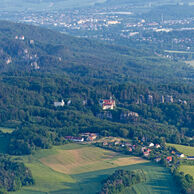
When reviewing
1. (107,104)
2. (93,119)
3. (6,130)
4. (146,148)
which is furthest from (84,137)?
(107,104)

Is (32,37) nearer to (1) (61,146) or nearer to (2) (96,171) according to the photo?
(1) (61,146)

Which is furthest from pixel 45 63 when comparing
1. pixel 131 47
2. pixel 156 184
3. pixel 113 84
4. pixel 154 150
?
pixel 156 184

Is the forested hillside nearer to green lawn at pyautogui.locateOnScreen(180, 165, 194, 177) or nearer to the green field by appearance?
the green field

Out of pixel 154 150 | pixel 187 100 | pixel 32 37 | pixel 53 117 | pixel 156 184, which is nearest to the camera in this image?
pixel 156 184

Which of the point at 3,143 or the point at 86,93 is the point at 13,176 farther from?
the point at 86,93

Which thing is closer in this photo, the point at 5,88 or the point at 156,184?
the point at 156,184

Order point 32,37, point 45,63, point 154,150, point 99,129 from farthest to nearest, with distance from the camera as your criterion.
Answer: point 32,37, point 45,63, point 99,129, point 154,150

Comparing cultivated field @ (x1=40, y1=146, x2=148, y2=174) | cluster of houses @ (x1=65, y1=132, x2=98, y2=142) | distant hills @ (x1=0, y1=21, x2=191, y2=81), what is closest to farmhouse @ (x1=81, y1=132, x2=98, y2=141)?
cluster of houses @ (x1=65, y1=132, x2=98, y2=142)
